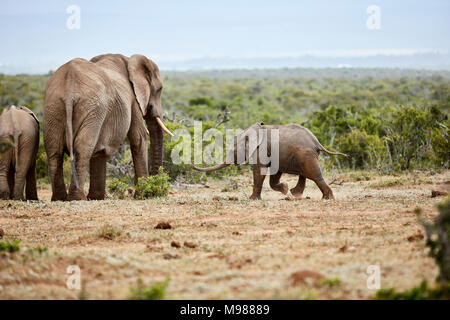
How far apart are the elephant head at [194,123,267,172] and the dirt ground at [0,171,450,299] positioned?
758mm

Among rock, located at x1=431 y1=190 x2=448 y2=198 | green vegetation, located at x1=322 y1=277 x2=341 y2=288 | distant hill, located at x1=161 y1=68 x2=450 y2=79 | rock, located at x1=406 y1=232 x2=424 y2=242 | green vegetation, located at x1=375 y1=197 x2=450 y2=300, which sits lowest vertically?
rock, located at x1=431 y1=190 x2=448 y2=198

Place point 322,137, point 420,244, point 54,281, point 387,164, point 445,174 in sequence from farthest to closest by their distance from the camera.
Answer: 1. point 322,137
2. point 387,164
3. point 445,174
4. point 420,244
5. point 54,281

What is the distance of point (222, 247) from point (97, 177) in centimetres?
539

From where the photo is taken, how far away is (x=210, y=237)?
7.54 m

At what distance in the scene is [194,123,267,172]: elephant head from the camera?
36.0ft

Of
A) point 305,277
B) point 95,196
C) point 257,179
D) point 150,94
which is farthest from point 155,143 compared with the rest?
point 305,277

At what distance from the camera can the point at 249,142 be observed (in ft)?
36.1

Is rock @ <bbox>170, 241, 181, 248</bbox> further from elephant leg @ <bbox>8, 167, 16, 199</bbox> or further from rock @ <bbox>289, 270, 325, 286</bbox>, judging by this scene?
elephant leg @ <bbox>8, 167, 16, 199</bbox>

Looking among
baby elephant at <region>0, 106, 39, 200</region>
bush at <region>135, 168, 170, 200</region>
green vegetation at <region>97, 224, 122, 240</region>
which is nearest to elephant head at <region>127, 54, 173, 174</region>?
bush at <region>135, 168, 170, 200</region>

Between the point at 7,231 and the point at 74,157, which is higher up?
the point at 74,157

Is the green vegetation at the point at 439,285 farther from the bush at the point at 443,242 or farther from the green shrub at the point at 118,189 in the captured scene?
the green shrub at the point at 118,189

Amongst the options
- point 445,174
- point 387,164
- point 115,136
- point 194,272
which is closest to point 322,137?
point 387,164
